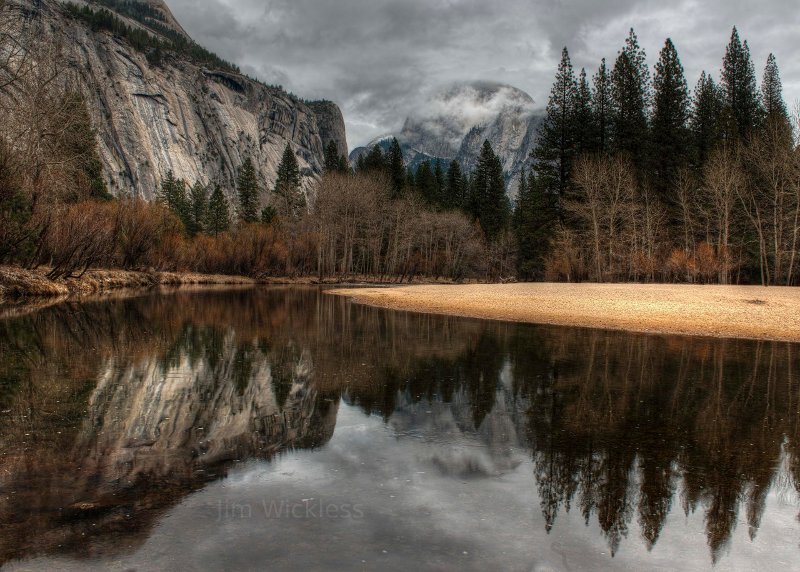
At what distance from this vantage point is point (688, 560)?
4391mm

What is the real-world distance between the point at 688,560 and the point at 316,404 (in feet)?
20.3

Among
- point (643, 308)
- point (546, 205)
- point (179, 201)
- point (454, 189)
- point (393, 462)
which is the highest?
point (454, 189)

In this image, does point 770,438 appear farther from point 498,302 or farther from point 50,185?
point 50,185

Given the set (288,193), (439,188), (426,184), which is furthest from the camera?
(439,188)

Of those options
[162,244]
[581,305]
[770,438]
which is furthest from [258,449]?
[162,244]

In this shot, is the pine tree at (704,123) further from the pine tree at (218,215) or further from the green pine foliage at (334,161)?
the pine tree at (218,215)

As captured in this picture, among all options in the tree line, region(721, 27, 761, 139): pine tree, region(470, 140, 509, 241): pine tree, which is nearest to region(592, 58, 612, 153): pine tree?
the tree line

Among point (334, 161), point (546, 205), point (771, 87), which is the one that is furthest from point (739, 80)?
point (334, 161)

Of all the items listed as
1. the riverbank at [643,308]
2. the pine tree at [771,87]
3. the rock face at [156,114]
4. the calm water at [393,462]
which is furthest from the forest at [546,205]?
the rock face at [156,114]

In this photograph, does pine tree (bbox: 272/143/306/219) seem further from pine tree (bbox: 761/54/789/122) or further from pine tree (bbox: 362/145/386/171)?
pine tree (bbox: 761/54/789/122)

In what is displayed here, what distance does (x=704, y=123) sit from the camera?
57969 mm

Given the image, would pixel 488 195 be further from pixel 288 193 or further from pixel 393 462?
pixel 393 462

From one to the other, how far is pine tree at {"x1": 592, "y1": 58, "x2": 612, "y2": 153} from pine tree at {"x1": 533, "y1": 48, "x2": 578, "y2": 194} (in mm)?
2388

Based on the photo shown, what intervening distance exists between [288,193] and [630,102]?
5107cm
